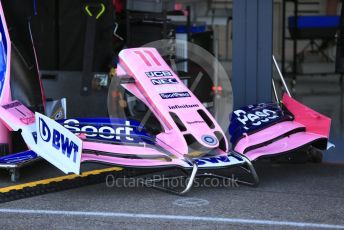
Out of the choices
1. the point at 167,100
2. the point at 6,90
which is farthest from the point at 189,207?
the point at 6,90

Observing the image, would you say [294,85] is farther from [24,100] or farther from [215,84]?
[24,100]

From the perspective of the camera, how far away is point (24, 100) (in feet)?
21.6

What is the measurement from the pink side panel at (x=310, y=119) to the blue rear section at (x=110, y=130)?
141cm

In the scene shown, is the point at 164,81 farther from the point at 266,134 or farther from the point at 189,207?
the point at 189,207

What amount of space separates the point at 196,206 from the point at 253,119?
1138mm

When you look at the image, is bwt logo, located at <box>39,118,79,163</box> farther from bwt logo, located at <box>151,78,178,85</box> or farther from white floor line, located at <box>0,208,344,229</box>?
bwt logo, located at <box>151,78,178,85</box>

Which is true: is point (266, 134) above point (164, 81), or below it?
below

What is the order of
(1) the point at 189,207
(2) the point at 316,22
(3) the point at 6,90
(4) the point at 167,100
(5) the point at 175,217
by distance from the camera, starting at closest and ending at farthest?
(5) the point at 175,217, (1) the point at 189,207, (4) the point at 167,100, (3) the point at 6,90, (2) the point at 316,22

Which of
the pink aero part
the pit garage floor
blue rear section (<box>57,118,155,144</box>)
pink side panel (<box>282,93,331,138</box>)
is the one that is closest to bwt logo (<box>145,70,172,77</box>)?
the pink aero part

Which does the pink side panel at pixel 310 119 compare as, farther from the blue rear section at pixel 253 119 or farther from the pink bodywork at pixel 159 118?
the pink bodywork at pixel 159 118

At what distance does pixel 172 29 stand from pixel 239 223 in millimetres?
4675

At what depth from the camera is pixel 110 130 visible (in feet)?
18.2

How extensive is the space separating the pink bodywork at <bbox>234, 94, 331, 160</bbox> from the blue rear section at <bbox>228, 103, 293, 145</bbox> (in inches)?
1.8

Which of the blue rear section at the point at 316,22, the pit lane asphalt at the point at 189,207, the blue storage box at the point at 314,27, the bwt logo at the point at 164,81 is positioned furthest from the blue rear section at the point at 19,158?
the blue rear section at the point at 316,22
